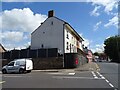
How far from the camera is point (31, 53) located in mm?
41969

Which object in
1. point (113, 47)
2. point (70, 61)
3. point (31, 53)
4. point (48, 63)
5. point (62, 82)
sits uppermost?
point (113, 47)

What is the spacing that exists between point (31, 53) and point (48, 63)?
410 cm

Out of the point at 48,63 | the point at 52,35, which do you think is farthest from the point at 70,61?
the point at 52,35

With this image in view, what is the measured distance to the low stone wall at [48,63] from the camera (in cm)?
3875

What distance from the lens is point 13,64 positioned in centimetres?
3244

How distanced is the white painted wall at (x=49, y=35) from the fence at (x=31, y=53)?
7033 mm

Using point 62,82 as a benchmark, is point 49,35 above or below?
above

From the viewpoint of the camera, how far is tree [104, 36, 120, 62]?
9969 cm

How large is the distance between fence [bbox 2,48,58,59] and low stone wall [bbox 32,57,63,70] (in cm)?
97

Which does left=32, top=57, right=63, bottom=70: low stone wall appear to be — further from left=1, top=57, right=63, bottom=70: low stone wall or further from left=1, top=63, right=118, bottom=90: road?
left=1, top=63, right=118, bottom=90: road

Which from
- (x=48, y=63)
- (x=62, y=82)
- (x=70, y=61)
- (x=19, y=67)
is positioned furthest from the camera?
(x=48, y=63)

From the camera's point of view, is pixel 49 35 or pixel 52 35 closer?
pixel 52 35

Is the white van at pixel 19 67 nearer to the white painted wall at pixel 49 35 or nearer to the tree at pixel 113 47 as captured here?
the white painted wall at pixel 49 35

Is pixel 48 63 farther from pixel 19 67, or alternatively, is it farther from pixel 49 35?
pixel 49 35
